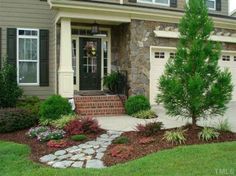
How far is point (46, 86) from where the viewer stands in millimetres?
14789

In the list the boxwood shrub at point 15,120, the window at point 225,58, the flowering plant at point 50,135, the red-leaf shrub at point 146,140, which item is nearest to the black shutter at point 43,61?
the boxwood shrub at point 15,120

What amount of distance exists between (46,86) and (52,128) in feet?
14.9

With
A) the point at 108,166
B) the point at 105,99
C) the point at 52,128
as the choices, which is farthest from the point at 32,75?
the point at 108,166

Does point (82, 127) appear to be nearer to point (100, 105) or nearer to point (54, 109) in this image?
point (54, 109)

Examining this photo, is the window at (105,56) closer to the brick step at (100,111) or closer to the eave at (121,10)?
the eave at (121,10)

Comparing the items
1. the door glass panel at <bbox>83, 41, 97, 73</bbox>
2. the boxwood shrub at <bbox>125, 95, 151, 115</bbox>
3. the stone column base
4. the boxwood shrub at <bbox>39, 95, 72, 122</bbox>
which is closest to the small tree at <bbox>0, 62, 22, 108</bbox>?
the stone column base

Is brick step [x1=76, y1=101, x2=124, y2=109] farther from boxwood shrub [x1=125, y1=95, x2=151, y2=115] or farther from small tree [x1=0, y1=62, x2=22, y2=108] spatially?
small tree [x1=0, y1=62, x2=22, y2=108]

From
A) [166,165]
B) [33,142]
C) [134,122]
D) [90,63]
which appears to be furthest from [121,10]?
[166,165]

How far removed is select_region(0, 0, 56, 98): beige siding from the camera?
14398mm

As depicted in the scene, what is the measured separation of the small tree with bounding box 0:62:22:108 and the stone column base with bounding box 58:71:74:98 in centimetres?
177

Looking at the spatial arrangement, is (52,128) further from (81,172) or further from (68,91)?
(81,172)

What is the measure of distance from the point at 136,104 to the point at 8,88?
467 cm

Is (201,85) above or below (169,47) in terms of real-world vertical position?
below

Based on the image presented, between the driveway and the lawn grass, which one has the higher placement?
the driveway
